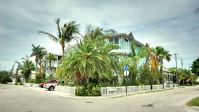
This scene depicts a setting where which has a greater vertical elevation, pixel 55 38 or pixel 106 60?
pixel 55 38

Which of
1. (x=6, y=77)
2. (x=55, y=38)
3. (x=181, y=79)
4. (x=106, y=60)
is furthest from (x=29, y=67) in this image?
(x=181, y=79)

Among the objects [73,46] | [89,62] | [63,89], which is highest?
[73,46]

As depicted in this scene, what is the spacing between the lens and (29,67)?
65.4m

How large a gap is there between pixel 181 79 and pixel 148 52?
4213 cm

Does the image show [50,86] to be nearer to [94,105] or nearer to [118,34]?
[118,34]

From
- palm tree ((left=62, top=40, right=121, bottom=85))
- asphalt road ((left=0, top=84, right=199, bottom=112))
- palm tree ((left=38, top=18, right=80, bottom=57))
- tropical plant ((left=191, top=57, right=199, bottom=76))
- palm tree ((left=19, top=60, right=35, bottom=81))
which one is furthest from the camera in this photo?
palm tree ((left=19, top=60, right=35, bottom=81))

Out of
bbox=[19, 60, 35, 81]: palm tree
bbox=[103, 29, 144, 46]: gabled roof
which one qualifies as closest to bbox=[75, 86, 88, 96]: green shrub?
bbox=[103, 29, 144, 46]: gabled roof

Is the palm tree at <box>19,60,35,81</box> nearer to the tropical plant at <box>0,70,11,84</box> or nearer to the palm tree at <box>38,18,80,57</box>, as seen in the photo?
the tropical plant at <box>0,70,11,84</box>

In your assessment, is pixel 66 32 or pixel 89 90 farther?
pixel 66 32

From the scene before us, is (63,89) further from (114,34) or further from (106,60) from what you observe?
(114,34)

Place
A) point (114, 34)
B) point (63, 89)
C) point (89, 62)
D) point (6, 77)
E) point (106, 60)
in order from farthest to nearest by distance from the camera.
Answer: point (6, 77)
point (114, 34)
point (63, 89)
point (106, 60)
point (89, 62)

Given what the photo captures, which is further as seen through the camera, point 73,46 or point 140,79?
point 140,79

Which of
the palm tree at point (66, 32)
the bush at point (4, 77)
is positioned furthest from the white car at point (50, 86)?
the bush at point (4, 77)

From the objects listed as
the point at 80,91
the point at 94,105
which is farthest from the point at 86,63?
the point at 94,105
